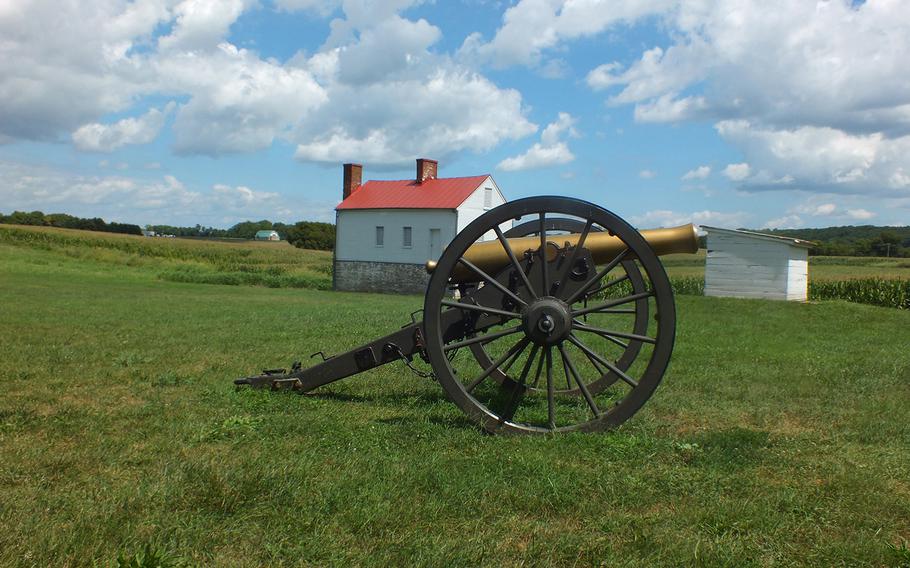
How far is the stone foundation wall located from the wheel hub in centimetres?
3182

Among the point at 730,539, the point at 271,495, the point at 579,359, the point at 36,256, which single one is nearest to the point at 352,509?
the point at 271,495

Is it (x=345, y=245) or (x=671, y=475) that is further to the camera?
(x=345, y=245)

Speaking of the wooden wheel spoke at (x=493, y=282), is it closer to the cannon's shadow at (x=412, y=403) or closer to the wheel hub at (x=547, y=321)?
the wheel hub at (x=547, y=321)

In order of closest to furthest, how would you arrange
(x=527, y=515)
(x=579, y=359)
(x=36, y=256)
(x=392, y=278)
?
1. (x=527, y=515)
2. (x=579, y=359)
3. (x=392, y=278)
4. (x=36, y=256)

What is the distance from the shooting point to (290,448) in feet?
17.7

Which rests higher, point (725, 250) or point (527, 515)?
point (725, 250)

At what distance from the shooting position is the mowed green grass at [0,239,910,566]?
3707 mm

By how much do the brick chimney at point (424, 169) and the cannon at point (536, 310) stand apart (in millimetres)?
33838

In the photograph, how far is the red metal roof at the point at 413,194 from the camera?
123 feet

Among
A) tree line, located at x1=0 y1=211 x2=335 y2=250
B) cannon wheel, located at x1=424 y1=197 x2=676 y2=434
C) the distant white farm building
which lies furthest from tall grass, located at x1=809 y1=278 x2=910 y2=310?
the distant white farm building

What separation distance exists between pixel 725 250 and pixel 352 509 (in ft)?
86.2

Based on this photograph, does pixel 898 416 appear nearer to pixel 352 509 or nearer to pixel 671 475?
pixel 671 475

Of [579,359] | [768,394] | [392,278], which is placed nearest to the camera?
Answer: [768,394]

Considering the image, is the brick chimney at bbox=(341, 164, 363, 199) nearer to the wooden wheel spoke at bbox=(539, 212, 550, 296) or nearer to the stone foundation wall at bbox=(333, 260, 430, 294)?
the stone foundation wall at bbox=(333, 260, 430, 294)
